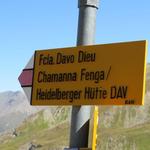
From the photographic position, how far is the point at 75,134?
7.68 m

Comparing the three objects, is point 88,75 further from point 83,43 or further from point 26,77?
point 26,77

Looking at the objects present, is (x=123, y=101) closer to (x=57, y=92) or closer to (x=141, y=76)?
(x=141, y=76)

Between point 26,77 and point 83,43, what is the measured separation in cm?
148

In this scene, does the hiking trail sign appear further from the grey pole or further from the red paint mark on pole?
the grey pole

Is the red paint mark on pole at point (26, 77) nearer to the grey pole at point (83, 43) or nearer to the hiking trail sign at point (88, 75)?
the hiking trail sign at point (88, 75)

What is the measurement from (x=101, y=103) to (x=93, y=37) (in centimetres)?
98

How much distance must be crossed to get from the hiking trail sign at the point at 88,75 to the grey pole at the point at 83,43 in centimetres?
15

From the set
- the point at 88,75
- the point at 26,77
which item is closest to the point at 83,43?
the point at 88,75

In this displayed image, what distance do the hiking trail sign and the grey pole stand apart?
0.15 m

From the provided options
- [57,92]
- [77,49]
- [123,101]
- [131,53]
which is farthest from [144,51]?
[57,92]

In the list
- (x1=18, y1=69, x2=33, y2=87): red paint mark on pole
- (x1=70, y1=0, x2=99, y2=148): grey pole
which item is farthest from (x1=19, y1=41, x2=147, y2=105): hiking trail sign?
(x1=70, y1=0, x2=99, y2=148): grey pole

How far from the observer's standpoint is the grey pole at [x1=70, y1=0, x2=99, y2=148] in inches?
300

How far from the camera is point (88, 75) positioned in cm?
786

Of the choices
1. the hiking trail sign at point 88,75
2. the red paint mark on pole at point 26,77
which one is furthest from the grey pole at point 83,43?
the red paint mark on pole at point 26,77
